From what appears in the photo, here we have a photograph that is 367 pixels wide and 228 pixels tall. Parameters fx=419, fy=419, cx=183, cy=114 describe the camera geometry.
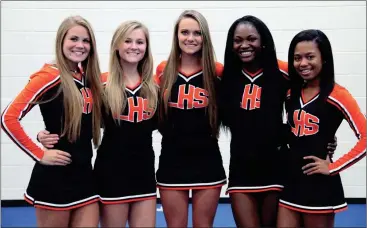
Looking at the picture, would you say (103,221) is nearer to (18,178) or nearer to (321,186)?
(321,186)

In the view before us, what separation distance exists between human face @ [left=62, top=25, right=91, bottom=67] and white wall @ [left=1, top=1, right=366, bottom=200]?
2.59 m

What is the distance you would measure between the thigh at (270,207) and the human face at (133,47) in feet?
3.78

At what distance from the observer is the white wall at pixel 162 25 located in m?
4.94

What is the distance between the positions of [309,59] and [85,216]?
5.14 feet

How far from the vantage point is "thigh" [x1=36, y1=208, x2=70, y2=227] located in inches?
91.7

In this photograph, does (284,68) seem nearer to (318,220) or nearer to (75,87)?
(318,220)

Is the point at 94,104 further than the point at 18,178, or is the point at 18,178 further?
the point at 18,178

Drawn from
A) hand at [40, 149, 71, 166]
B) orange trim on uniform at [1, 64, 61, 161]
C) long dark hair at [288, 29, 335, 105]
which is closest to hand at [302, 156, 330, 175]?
long dark hair at [288, 29, 335, 105]

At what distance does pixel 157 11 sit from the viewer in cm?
497

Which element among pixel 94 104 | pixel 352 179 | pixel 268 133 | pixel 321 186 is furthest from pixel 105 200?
pixel 352 179

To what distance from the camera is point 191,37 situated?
8.66 feet

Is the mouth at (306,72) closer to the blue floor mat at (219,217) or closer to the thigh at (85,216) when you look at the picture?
the thigh at (85,216)

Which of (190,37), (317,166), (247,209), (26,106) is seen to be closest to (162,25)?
(190,37)

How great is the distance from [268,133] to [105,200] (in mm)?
1050
